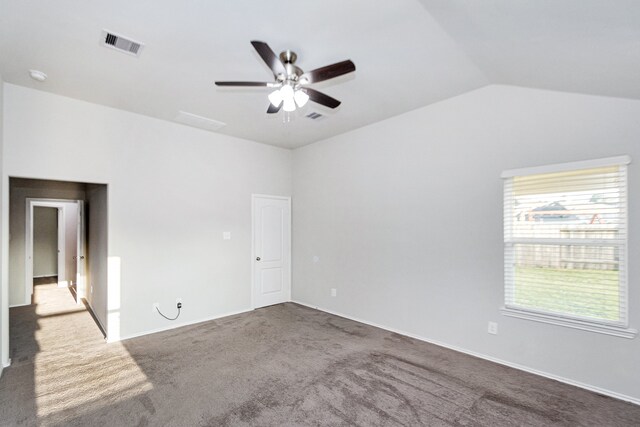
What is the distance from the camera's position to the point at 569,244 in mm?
2926

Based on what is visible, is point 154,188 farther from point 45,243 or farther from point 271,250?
point 45,243

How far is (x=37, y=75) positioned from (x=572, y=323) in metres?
5.76

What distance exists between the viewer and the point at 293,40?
2.50 m

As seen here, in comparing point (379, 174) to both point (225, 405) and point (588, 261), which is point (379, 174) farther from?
point (225, 405)

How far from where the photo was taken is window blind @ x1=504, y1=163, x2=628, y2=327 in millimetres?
2682

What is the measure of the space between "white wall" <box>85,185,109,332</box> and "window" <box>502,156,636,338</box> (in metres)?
4.93

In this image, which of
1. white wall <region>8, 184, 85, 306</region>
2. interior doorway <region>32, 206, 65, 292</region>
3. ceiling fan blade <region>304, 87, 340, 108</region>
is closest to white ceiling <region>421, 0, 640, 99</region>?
ceiling fan blade <region>304, 87, 340, 108</region>

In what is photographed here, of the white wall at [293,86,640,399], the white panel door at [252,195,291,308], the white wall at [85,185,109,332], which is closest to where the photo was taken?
the white wall at [293,86,640,399]

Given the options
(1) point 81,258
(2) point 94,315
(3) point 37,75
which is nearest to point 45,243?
(1) point 81,258

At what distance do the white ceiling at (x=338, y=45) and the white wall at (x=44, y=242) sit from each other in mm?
7494

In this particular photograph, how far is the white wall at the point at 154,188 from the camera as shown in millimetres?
3535

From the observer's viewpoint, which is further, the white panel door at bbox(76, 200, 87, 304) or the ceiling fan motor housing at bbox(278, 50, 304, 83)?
the white panel door at bbox(76, 200, 87, 304)

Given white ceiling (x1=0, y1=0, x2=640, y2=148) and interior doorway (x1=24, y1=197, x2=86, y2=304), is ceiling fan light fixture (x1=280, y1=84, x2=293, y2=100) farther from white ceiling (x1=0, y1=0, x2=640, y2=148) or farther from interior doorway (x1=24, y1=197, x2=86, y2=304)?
interior doorway (x1=24, y1=197, x2=86, y2=304)

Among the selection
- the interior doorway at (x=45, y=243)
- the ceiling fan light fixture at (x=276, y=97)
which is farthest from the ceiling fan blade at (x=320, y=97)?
the interior doorway at (x=45, y=243)
